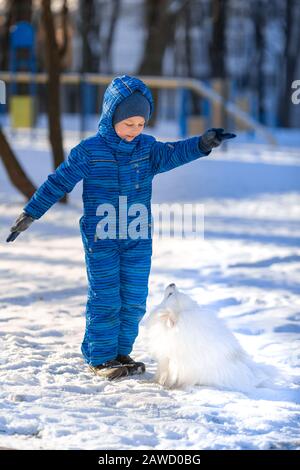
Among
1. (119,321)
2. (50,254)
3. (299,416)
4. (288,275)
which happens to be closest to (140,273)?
(119,321)

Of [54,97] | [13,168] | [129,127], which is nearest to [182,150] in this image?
[129,127]

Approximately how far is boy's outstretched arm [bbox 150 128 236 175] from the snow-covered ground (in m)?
1.08

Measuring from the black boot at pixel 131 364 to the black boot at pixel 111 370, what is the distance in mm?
44

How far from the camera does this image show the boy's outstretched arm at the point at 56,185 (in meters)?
4.78

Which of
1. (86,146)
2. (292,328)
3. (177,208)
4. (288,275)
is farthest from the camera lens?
(177,208)

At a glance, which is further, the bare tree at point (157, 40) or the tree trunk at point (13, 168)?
the bare tree at point (157, 40)

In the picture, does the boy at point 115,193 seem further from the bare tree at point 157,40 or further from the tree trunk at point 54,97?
the bare tree at point 157,40

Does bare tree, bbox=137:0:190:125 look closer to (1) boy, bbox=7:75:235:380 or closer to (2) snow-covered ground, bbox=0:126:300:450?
(2) snow-covered ground, bbox=0:126:300:450

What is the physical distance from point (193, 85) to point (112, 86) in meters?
14.0

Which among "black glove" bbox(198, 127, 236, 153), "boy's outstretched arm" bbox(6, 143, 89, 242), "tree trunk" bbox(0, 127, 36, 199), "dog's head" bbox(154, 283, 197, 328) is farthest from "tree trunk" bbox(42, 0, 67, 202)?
"dog's head" bbox(154, 283, 197, 328)

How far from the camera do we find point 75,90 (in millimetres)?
40531

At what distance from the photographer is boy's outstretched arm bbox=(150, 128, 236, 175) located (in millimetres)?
4777

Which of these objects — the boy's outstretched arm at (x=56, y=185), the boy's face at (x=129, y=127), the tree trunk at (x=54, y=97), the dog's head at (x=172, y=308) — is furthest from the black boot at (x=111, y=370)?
the tree trunk at (x=54, y=97)

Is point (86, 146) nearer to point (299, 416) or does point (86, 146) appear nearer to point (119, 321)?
point (119, 321)
